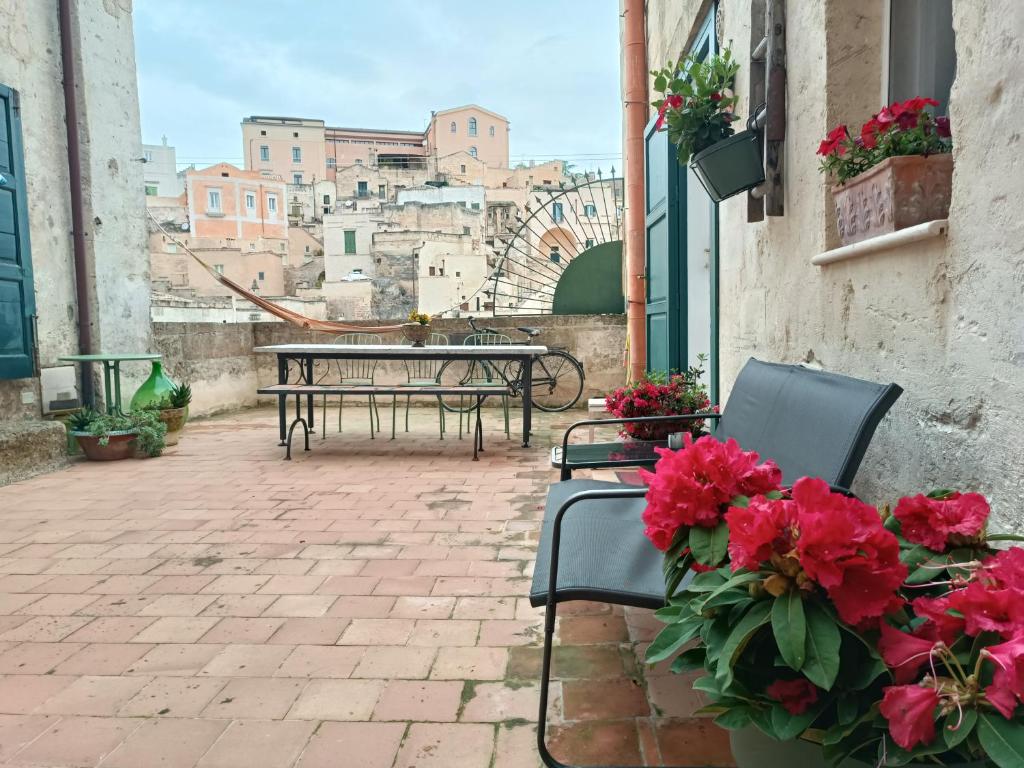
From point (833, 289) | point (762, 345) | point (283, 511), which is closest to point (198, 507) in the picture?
point (283, 511)

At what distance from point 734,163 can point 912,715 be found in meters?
1.99

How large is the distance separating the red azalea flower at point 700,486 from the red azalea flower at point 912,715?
0.33 metres

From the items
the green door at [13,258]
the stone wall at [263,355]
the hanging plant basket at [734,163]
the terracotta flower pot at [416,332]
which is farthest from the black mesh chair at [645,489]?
the stone wall at [263,355]

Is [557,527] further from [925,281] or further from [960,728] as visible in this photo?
[925,281]

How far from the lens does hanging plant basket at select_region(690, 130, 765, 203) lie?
233 centimetres

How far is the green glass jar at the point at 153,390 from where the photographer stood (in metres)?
5.27

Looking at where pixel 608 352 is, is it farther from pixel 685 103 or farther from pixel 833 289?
pixel 833 289

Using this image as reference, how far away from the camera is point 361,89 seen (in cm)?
8650

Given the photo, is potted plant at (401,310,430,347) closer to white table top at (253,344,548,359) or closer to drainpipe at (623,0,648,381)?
white table top at (253,344,548,359)

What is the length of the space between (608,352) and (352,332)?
264 centimetres

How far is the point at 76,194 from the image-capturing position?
199 inches

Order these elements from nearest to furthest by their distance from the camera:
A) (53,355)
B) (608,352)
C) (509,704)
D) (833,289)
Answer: (509,704) < (833,289) < (53,355) < (608,352)

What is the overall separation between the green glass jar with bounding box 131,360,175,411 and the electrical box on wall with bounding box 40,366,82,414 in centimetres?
39

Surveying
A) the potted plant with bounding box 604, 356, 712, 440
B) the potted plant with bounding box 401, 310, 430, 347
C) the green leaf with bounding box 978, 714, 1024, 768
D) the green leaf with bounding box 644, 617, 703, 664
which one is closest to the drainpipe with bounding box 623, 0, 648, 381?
the potted plant with bounding box 401, 310, 430, 347
